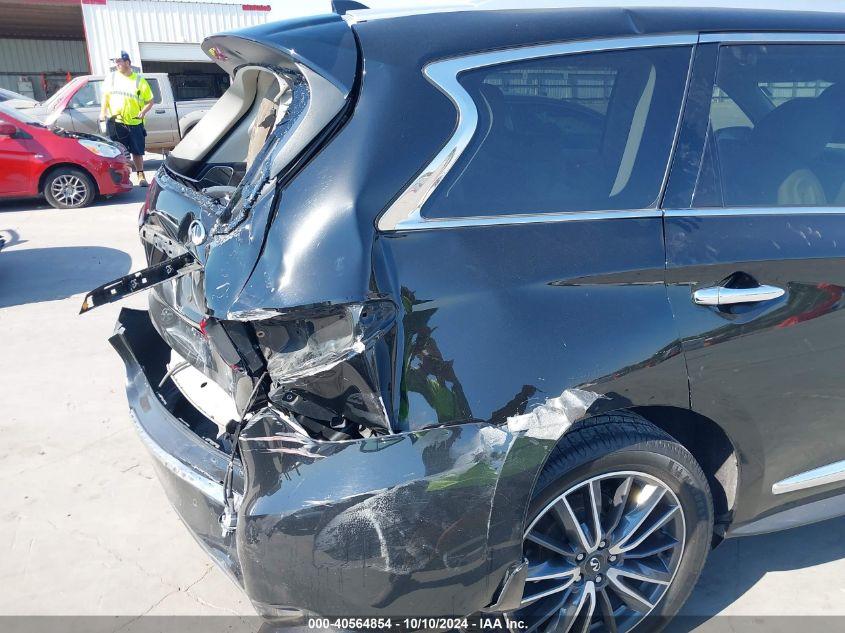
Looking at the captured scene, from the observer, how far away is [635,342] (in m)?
2.01

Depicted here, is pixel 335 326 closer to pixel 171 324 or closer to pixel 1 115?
pixel 171 324

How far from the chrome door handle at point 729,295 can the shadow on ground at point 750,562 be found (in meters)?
1.20

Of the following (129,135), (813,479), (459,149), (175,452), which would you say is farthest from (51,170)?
(813,479)

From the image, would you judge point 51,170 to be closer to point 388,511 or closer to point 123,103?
point 123,103

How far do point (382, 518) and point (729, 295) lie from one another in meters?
1.17

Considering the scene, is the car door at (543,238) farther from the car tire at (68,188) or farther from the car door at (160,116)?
the car door at (160,116)

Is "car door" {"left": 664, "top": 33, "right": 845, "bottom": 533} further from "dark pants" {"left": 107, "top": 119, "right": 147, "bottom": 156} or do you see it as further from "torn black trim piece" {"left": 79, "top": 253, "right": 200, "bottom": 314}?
"dark pants" {"left": 107, "top": 119, "right": 147, "bottom": 156}

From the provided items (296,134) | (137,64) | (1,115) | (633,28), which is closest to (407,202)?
(296,134)

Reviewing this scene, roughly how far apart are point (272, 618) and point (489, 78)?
1583 millimetres

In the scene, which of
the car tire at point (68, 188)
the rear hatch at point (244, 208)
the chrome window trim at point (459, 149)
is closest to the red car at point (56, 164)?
the car tire at point (68, 188)

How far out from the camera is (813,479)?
8.00 ft

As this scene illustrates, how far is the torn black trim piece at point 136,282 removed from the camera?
2.09 m

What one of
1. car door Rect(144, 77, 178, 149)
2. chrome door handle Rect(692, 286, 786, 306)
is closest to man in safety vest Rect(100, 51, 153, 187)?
car door Rect(144, 77, 178, 149)

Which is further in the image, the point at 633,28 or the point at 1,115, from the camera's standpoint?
the point at 1,115
